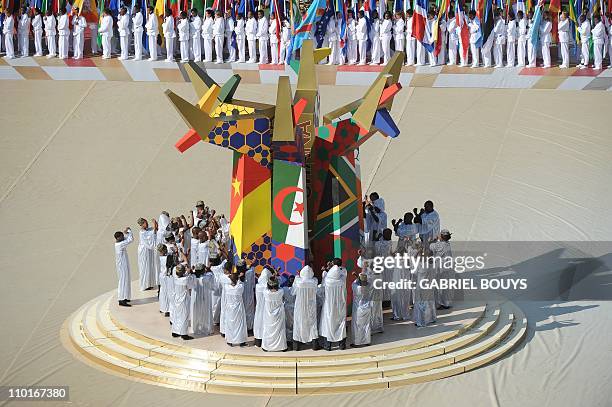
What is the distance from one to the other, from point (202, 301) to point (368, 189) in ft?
26.0

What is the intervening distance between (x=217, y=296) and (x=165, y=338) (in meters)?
1.05

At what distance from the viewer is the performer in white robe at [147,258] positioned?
19.7 metres

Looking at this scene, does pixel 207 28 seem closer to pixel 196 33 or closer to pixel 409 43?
pixel 196 33

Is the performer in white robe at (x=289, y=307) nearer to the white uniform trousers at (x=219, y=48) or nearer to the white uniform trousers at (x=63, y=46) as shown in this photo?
the white uniform trousers at (x=219, y=48)

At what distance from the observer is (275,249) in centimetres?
1747

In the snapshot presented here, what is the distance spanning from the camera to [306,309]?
1695 cm

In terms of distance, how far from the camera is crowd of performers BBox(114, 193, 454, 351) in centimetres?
1694

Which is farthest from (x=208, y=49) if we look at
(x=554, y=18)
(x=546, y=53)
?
(x=554, y=18)

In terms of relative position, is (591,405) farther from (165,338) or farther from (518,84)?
(518,84)

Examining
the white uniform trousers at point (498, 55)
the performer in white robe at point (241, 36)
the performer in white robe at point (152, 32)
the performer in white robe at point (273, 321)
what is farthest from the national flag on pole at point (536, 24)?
the performer in white robe at point (273, 321)

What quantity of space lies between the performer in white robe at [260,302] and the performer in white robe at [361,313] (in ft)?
4.45

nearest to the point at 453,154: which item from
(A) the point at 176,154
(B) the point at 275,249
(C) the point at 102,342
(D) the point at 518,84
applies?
(D) the point at 518,84

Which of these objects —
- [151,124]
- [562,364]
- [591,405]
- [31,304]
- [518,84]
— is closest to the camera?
[591,405]

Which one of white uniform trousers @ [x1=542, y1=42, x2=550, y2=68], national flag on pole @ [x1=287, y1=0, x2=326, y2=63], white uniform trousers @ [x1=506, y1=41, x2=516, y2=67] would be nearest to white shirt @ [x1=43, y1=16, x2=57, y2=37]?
national flag on pole @ [x1=287, y1=0, x2=326, y2=63]
